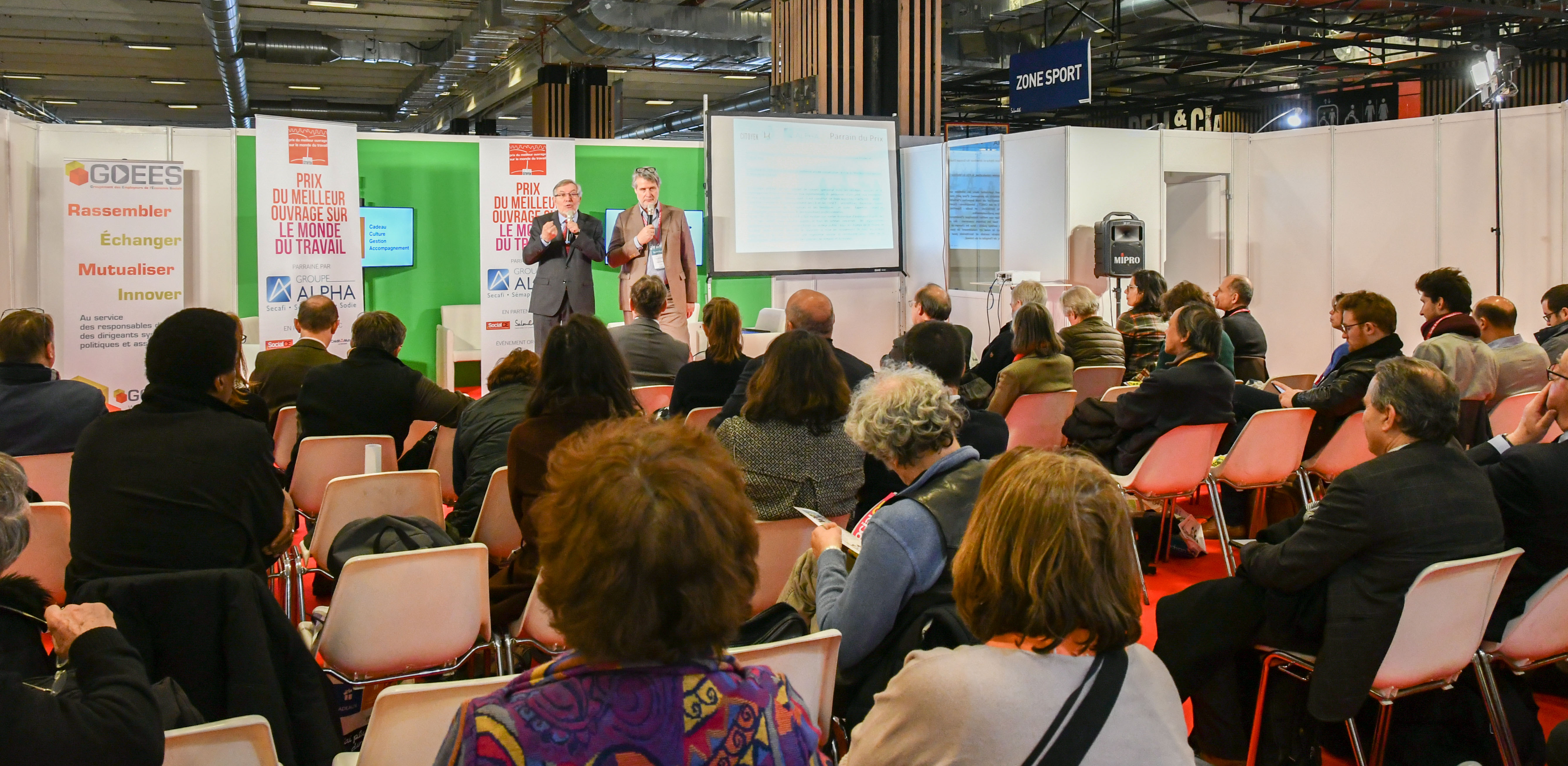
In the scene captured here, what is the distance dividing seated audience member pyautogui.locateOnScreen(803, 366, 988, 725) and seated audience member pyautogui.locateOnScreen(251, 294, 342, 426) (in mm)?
3174

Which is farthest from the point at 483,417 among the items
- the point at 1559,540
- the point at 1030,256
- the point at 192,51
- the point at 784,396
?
the point at 192,51

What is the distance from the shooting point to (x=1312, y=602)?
275cm

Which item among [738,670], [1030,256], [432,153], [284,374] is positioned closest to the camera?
[738,670]

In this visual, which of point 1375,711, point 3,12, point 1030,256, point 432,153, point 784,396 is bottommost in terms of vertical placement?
point 1375,711

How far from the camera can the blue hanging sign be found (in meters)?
9.84

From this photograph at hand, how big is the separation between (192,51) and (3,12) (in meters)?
2.60

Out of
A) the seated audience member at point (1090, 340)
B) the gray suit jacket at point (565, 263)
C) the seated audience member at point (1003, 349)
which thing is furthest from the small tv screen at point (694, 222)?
the seated audience member at point (1090, 340)

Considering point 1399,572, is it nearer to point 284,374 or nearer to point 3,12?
point 284,374

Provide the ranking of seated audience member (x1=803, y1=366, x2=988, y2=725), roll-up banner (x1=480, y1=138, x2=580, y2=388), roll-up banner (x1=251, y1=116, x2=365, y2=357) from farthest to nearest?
roll-up banner (x1=480, y1=138, x2=580, y2=388)
roll-up banner (x1=251, y1=116, x2=365, y2=357)
seated audience member (x1=803, y1=366, x2=988, y2=725)

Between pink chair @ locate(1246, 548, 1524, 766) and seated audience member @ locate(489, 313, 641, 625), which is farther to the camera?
seated audience member @ locate(489, 313, 641, 625)

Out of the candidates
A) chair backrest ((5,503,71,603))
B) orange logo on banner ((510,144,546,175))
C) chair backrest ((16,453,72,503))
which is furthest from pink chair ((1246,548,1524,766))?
orange logo on banner ((510,144,546,175))

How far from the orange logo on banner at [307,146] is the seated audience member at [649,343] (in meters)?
3.59

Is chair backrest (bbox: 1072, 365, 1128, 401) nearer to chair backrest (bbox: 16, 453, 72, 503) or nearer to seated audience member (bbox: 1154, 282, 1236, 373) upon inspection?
seated audience member (bbox: 1154, 282, 1236, 373)

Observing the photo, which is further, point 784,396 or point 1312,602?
point 784,396
